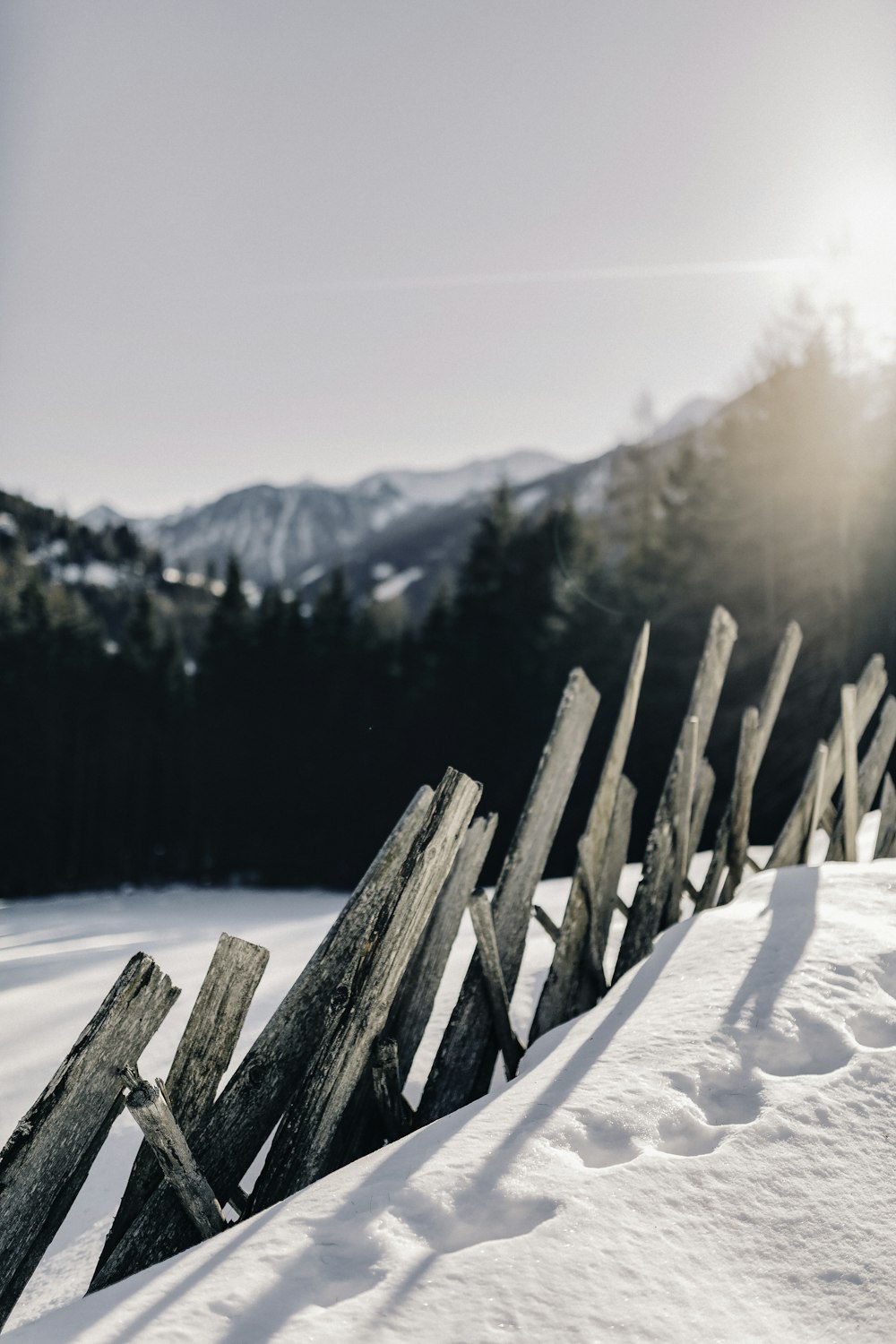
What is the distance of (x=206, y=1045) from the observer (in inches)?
65.7

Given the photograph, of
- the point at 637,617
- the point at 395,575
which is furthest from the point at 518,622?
the point at 395,575

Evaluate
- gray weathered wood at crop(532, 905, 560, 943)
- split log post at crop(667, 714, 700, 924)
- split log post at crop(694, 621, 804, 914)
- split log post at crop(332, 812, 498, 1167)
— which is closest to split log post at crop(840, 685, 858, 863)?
split log post at crop(694, 621, 804, 914)

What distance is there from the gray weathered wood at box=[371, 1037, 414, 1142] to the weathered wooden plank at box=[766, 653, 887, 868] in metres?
1.82

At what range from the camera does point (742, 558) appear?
52.0 ft

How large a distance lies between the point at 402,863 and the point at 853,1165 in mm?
1033

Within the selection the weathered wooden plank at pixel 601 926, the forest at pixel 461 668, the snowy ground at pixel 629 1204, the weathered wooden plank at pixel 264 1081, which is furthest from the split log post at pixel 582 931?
the forest at pixel 461 668

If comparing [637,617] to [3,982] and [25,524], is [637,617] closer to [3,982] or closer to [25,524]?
[3,982]

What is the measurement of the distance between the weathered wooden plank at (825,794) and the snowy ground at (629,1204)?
3.94ft

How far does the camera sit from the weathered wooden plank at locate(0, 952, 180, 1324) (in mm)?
1424

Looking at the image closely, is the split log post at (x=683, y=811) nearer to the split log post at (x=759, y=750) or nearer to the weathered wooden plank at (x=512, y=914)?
the split log post at (x=759, y=750)

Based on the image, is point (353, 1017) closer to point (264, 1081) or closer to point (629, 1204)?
point (264, 1081)

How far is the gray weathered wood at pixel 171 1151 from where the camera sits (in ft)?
4.94

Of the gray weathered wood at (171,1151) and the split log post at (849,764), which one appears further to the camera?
the split log post at (849,764)

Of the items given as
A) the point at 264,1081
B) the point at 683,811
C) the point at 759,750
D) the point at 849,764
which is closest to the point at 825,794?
the point at 849,764
